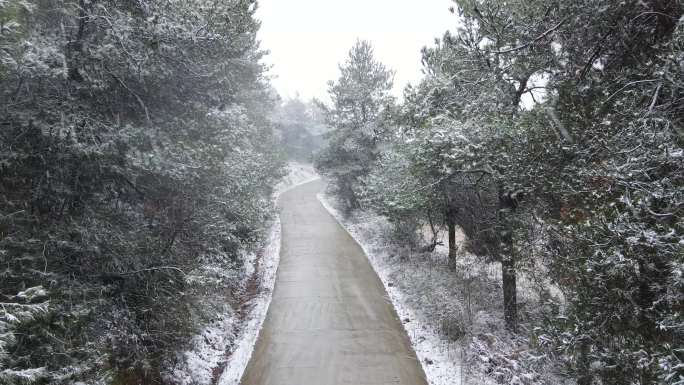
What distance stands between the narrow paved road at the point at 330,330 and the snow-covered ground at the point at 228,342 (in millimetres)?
301

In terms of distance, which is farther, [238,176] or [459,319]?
[238,176]

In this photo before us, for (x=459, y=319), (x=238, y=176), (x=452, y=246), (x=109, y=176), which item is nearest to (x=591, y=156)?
(x=459, y=319)

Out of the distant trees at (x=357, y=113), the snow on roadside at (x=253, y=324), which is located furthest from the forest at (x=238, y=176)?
the distant trees at (x=357, y=113)

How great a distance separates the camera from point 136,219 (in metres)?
8.44

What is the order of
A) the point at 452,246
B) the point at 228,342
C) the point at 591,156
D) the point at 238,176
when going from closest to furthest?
the point at 591,156, the point at 228,342, the point at 238,176, the point at 452,246

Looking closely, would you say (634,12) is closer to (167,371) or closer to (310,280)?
(167,371)

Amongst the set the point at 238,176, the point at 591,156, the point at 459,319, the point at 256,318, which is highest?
the point at 238,176

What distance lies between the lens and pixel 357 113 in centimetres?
2573

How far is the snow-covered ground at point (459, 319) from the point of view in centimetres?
885

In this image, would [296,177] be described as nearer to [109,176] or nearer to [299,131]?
[299,131]

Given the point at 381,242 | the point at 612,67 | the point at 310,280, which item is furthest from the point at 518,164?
the point at 381,242

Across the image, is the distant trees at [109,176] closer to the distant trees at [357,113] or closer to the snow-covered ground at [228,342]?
the snow-covered ground at [228,342]

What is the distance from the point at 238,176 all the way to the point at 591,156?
9.03m

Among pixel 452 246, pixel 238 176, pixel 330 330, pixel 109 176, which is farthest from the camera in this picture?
pixel 452 246
